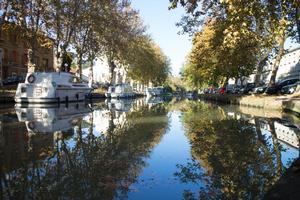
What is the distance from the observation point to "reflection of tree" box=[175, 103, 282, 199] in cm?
541

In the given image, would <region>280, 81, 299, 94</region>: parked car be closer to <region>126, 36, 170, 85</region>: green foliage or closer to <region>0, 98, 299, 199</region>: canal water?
<region>0, 98, 299, 199</region>: canal water

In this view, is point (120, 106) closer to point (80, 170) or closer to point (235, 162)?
point (235, 162)

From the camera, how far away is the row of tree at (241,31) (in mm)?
13245

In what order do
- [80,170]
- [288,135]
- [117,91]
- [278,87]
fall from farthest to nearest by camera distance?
[117,91] → [278,87] → [288,135] → [80,170]

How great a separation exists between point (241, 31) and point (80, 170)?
29.1 feet

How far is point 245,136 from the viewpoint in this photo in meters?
11.3

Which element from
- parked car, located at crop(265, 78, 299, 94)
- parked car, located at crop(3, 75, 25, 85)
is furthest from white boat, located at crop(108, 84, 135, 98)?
parked car, located at crop(265, 78, 299, 94)

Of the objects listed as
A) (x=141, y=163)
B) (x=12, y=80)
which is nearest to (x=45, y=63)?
(x=12, y=80)

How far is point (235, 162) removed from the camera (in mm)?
7398

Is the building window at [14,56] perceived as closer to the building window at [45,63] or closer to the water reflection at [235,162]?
the building window at [45,63]

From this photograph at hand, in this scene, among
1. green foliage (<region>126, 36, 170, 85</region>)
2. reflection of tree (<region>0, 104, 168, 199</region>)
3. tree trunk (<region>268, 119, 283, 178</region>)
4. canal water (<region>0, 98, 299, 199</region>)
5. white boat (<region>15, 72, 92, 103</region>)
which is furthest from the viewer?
green foliage (<region>126, 36, 170, 85</region>)

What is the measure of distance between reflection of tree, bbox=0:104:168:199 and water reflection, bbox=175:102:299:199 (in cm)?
101

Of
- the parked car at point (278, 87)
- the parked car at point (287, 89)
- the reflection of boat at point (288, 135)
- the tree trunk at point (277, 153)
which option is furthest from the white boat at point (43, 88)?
the parked car at point (287, 89)

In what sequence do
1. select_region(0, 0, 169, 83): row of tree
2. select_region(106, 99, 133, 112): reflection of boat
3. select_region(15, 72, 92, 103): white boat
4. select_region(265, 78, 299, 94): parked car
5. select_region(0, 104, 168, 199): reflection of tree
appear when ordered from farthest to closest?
1. select_region(265, 78, 299, 94): parked car
2. select_region(0, 0, 169, 83): row of tree
3. select_region(15, 72, 92, 103): white boat
4. select_region(106, 99, 133, 112): reflection of boat
5. select_region(0, 104, 168, 199): reflection of tree
